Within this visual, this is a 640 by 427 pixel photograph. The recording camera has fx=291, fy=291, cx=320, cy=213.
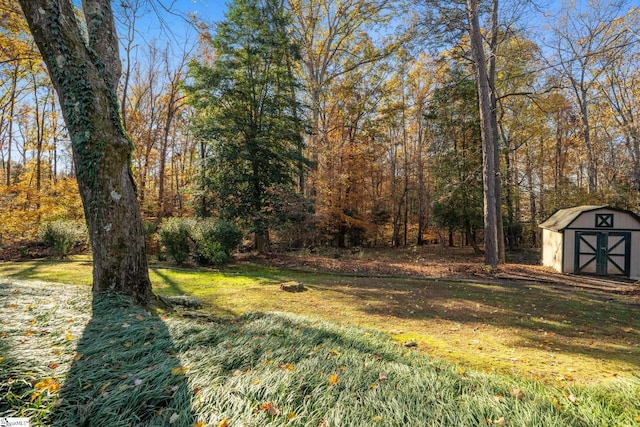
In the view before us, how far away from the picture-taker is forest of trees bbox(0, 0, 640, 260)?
36.6 feet

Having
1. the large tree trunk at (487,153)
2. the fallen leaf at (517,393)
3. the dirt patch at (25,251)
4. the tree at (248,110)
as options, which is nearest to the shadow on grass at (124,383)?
the fallen leaf at (517,393)

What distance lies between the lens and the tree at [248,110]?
11.2 metres

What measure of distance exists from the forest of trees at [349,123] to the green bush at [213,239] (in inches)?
60.5

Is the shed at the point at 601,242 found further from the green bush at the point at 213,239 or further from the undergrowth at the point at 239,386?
the green bush at the point at 213,239

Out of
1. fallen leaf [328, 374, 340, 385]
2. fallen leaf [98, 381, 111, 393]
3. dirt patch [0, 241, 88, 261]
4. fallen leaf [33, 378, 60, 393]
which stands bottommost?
dirt patch [0, 241, 88, 261]

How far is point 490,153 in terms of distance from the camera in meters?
10.0

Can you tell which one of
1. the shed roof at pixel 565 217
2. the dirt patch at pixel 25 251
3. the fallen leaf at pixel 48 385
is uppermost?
the shed roof at pixel 565 217

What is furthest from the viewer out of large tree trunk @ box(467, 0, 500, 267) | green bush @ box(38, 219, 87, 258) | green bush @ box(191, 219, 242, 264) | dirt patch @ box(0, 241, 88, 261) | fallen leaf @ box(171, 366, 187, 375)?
dirt patch @ box(0, 241, 88, 261)

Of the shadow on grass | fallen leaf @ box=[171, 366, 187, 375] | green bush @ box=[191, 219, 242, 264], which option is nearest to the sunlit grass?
green bush @ box=[191, 219, 242, 264]

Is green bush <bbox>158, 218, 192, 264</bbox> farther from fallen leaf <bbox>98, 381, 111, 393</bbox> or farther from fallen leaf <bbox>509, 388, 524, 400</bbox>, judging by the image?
fallen leaf <bbox>509, 388, 524, 400</bbox>

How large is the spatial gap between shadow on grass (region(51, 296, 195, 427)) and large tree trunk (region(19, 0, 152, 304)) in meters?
1.56

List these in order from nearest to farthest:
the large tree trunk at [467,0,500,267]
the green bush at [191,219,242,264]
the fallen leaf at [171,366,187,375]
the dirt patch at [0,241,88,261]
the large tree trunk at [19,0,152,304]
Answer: the fallen leaf at [171,366,187,375]
the large tree trunk at [19,0,152,304]
the green bush at [191,219,242,264]
the large tree trunk at [467,0,500,267]
the dirt patch at [0,241,88,261]

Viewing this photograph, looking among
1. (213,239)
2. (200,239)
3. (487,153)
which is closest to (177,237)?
(200,239)

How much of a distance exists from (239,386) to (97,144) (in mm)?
3568
